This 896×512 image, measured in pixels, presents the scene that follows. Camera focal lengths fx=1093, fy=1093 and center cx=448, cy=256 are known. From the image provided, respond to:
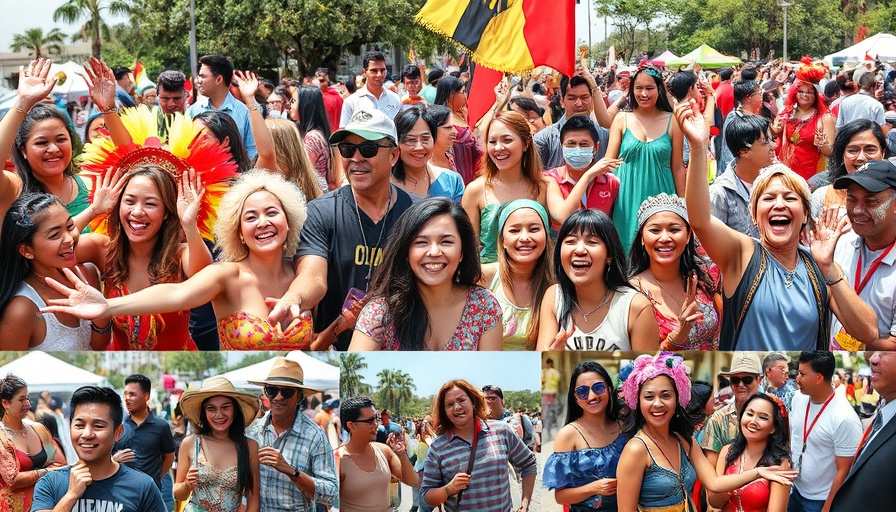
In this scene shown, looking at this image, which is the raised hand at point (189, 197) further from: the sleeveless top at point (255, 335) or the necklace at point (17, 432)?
the necklace at point (17, 432)

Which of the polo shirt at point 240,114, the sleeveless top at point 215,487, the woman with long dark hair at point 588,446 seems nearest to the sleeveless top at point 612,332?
the woman with long dark hair at point 588,446

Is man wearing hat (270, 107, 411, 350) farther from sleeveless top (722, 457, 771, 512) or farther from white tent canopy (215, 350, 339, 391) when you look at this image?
sleeveless top (722, 457, 771, 512)

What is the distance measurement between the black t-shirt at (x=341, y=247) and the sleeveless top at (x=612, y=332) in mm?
1078

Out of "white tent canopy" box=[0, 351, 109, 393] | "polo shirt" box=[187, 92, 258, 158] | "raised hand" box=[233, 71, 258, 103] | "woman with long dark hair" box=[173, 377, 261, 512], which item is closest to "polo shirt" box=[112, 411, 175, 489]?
"woman with long dark hair" box=[173, 377, 261, 512]

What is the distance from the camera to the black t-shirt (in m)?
4.98

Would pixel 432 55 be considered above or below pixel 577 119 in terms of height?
above

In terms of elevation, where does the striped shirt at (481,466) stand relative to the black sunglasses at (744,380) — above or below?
below

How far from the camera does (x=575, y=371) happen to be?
4102 millimetres

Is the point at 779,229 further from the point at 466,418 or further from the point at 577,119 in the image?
the point at 577,119

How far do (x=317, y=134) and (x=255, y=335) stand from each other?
4.08m

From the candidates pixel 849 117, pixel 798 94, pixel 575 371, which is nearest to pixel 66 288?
pixel 575 371

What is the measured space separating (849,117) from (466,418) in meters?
8.56

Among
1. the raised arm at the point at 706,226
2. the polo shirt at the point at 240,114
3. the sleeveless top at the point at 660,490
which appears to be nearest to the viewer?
the sleeveless top at the point at 660,490

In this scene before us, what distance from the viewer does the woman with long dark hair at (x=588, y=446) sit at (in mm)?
4051
